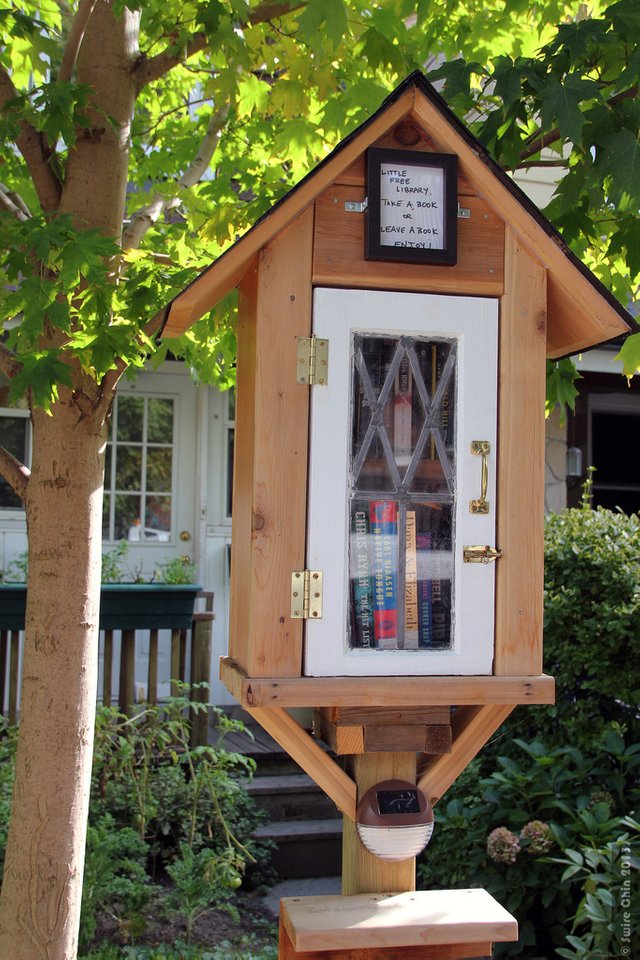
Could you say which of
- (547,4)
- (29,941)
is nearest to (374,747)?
(29,941)

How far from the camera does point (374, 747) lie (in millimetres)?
2219

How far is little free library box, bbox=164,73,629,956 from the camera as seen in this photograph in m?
2.04

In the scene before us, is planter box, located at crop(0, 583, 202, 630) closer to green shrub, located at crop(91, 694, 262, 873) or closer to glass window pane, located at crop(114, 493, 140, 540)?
green shrub, located at crop(91, 694, 262, 873)

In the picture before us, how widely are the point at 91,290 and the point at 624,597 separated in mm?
3198

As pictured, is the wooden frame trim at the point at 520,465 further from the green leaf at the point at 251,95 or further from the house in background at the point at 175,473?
the house in background at the point at 175,473

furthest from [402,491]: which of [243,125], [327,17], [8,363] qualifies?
[243,125]

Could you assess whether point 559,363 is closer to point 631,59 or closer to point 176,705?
point 631,59

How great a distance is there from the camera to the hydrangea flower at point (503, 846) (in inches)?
163

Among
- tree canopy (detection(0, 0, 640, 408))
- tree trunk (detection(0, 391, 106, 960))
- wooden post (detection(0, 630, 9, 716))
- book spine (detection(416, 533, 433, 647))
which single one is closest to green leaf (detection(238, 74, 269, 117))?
tree canopy (detection(0, 0, 640, 408))

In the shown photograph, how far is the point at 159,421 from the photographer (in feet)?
25.1

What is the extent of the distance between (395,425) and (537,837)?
2.65 metres

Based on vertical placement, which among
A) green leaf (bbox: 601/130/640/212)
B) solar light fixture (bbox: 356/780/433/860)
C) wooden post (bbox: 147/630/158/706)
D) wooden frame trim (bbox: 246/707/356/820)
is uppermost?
green leaf (bbox: 601/130/640/212)

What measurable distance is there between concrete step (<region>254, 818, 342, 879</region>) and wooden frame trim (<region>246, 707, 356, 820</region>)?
3.21 m

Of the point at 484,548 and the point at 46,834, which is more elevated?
the point at 484,548
